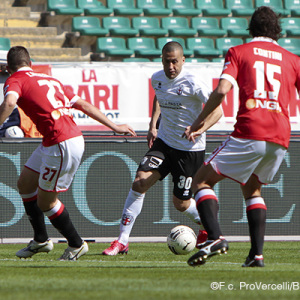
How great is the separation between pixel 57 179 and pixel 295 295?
294 centimetres

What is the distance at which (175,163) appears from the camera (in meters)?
7.47

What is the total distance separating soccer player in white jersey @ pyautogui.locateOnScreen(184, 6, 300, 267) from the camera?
5.36 m

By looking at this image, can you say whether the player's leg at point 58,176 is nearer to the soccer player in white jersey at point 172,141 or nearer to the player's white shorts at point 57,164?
the player's white shorts at point 57,164

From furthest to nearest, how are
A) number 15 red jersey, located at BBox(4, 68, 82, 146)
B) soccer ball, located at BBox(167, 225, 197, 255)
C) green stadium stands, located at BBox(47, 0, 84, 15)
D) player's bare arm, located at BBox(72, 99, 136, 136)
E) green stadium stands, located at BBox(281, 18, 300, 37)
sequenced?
green stadium stands, located at BBox(281, 18, 300, 37) → green stadium stands, located at BBox(47, 0, 84, 15) → soccer ball, located at BBox(167, 225, 197, 255) → player's bare arm, located at BBox(72, 99, 136, 136) → number 15 red jersey, located at BBox(4, 68, 82, 146)

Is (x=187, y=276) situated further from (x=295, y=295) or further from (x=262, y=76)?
(x=262, y=76)

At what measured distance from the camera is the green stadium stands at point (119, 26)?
18391mm

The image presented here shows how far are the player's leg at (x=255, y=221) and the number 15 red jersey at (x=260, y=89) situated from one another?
415 millimetres

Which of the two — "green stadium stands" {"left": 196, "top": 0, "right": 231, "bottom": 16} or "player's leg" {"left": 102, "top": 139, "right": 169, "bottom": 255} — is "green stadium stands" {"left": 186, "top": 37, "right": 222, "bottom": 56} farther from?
"player's leg" {"left": 102, "top": 139, "right": 169, "bottom": 255}

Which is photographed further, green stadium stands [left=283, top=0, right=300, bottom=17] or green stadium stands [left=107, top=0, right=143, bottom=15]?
green stadium stands [left=283, top=0, right=300, bottom=17]

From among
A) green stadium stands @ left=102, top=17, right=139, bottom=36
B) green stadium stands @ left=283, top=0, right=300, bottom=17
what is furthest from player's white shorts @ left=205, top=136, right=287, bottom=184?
green stadium stands @ left=283, top=0, right=300, bottom=17

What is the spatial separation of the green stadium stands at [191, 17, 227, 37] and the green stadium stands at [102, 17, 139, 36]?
5.83ft

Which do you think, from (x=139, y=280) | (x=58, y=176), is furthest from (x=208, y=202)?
(x=58, y=176)

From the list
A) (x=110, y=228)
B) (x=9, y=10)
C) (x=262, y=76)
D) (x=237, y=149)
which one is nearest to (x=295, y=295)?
(x=237, y=149)

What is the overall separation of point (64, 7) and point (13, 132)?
8.78 m
